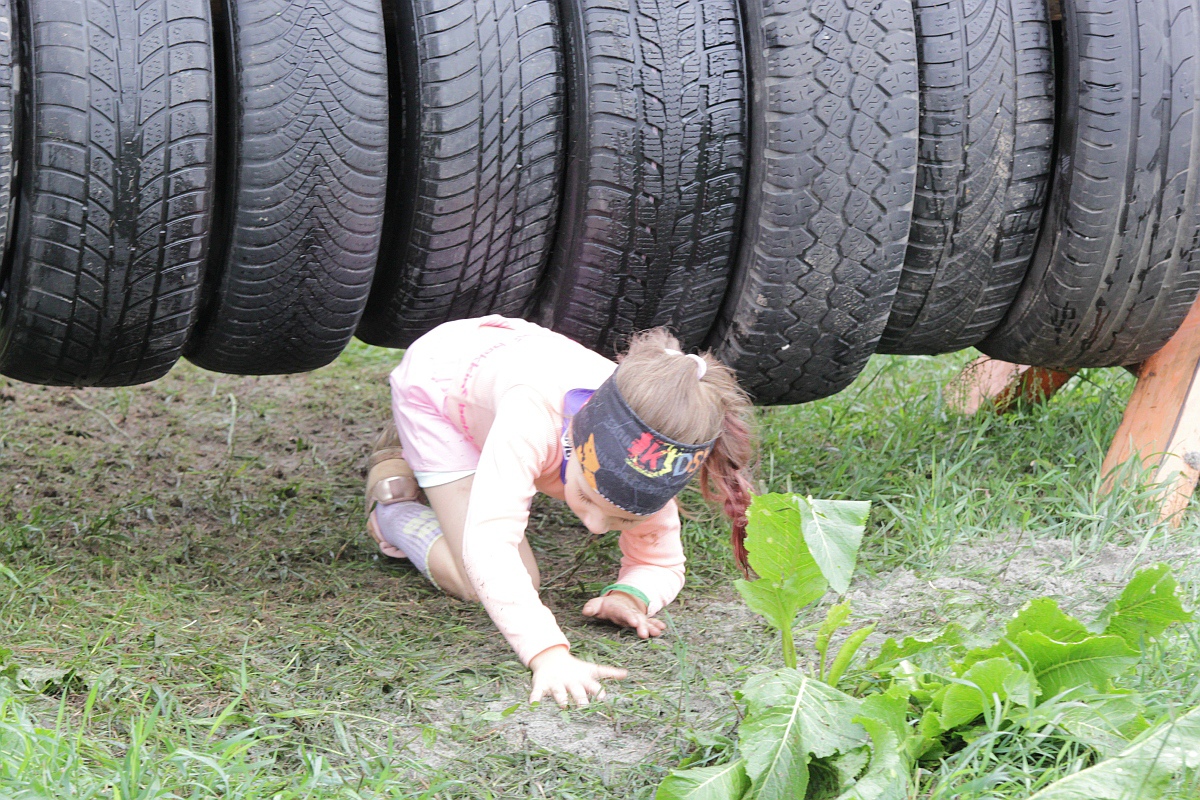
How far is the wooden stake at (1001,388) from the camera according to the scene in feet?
13.4

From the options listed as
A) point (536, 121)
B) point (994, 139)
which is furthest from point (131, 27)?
point (994, 139)

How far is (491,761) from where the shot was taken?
214cm

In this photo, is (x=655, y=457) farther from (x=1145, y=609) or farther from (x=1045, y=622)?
(x=1145, y=609)

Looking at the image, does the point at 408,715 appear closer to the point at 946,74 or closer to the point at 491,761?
the point at 491,761

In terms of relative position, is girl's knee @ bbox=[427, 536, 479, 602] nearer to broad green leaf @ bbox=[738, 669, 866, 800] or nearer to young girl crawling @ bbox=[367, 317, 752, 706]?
young girl crawling @ bbox=[367, 317, 752, 706]

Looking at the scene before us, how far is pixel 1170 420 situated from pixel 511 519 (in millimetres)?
2040

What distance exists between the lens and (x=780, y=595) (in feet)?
7.29

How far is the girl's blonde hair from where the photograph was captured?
245cm

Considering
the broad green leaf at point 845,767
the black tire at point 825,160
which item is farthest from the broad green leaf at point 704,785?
the black tire at point 825,160

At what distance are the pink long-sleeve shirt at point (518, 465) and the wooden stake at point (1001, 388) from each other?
1.63 m

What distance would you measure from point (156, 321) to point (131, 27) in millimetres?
630

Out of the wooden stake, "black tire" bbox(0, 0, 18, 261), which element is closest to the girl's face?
"black tire" bbox(0, 0, 18, 261)

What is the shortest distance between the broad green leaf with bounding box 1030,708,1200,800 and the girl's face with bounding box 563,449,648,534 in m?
1.02

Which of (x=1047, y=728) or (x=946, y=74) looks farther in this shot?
(x=946, y=74)
